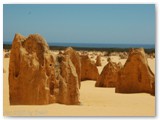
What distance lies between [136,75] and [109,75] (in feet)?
9.99

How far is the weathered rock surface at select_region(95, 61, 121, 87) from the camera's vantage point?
16250 mm

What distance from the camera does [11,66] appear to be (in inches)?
426

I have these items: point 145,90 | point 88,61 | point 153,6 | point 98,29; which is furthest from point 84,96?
point 88,61

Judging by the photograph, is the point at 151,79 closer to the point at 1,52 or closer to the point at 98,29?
the point at 98,29

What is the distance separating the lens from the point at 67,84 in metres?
11.2

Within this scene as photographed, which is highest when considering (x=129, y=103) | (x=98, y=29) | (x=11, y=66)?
(x=98, y=29)

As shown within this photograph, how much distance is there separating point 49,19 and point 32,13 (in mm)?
392

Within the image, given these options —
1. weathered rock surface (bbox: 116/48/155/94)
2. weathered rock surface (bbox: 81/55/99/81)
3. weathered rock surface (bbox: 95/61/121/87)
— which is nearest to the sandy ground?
weathered rock surface (bbox: 116/48/155/94)

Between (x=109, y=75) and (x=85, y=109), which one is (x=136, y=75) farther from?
(x=85, y=109)

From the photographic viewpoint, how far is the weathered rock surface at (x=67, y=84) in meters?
11.1

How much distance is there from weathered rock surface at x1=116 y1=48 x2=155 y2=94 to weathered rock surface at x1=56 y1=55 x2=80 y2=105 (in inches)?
98.3

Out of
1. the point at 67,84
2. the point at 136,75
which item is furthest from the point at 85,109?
the point at 136,75

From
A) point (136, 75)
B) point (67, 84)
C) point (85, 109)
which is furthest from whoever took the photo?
point (136, 75)

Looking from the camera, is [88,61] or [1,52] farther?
[88,61]
